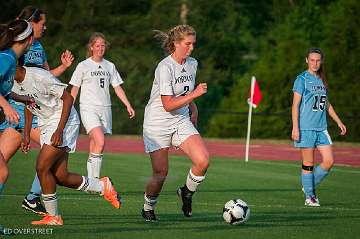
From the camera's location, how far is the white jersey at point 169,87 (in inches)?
437

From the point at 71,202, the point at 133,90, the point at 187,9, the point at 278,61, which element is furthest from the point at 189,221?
the point at 187,9

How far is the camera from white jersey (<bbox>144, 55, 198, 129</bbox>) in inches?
437

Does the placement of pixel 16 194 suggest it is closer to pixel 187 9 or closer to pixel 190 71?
pixel 190 71

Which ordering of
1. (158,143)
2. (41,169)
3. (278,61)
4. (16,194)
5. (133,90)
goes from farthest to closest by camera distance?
(133,90), (278,61), (16,194), (158,143), (41,169)

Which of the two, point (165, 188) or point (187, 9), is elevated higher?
point (187, 9)

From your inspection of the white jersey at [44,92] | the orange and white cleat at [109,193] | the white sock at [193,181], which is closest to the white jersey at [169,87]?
the white sock at [193,181]

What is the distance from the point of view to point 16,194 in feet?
47.1

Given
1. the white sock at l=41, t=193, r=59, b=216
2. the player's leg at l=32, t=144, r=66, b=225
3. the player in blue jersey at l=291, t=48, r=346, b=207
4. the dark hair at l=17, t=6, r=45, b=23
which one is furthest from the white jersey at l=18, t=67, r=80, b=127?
the player in blue jersey at l=291, t=48, r=346, b=207

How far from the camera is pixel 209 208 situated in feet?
42.4

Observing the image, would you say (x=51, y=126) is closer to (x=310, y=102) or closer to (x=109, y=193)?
(x=109, y=193)

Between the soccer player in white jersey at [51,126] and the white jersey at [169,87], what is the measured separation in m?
0.97

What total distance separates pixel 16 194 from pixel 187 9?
36001 mm

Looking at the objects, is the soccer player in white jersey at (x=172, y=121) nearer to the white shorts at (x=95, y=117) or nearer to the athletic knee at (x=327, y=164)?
the athletic knee at (x=327, y=164)

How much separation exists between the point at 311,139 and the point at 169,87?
11.8ft
